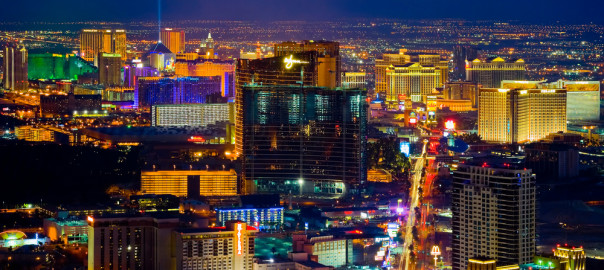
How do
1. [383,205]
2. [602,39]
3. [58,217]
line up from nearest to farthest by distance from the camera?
[58,217] < [383,205] < [602,39]

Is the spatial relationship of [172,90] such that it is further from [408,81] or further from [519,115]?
[519,115]

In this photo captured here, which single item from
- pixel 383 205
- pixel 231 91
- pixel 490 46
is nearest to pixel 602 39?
pixel 490 46

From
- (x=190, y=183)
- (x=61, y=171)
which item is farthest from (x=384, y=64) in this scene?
(x=190, y=183)

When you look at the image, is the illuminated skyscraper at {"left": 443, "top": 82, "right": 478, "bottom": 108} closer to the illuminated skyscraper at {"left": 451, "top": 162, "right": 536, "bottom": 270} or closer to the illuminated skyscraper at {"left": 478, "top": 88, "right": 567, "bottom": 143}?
Answer: the illuminated skyscraper at {"left": 478, "top": 88, "right": 567, "bottom": 143}

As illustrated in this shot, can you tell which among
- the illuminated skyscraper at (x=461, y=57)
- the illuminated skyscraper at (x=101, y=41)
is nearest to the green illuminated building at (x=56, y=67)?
the illuminated skyscraper at (x=101, y=41)

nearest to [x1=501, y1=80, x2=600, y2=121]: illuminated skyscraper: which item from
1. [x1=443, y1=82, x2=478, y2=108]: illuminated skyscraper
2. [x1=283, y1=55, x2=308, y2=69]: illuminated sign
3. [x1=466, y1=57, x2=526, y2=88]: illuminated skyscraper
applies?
[x1=443, y1=82, x2=478, y2=108]: illuminated skyscraper

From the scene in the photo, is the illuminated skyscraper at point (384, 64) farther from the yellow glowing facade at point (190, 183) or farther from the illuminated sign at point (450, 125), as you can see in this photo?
the yellow glowing facade at point (190, 183)

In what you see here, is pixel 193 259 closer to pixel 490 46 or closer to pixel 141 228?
pixel 141 228
